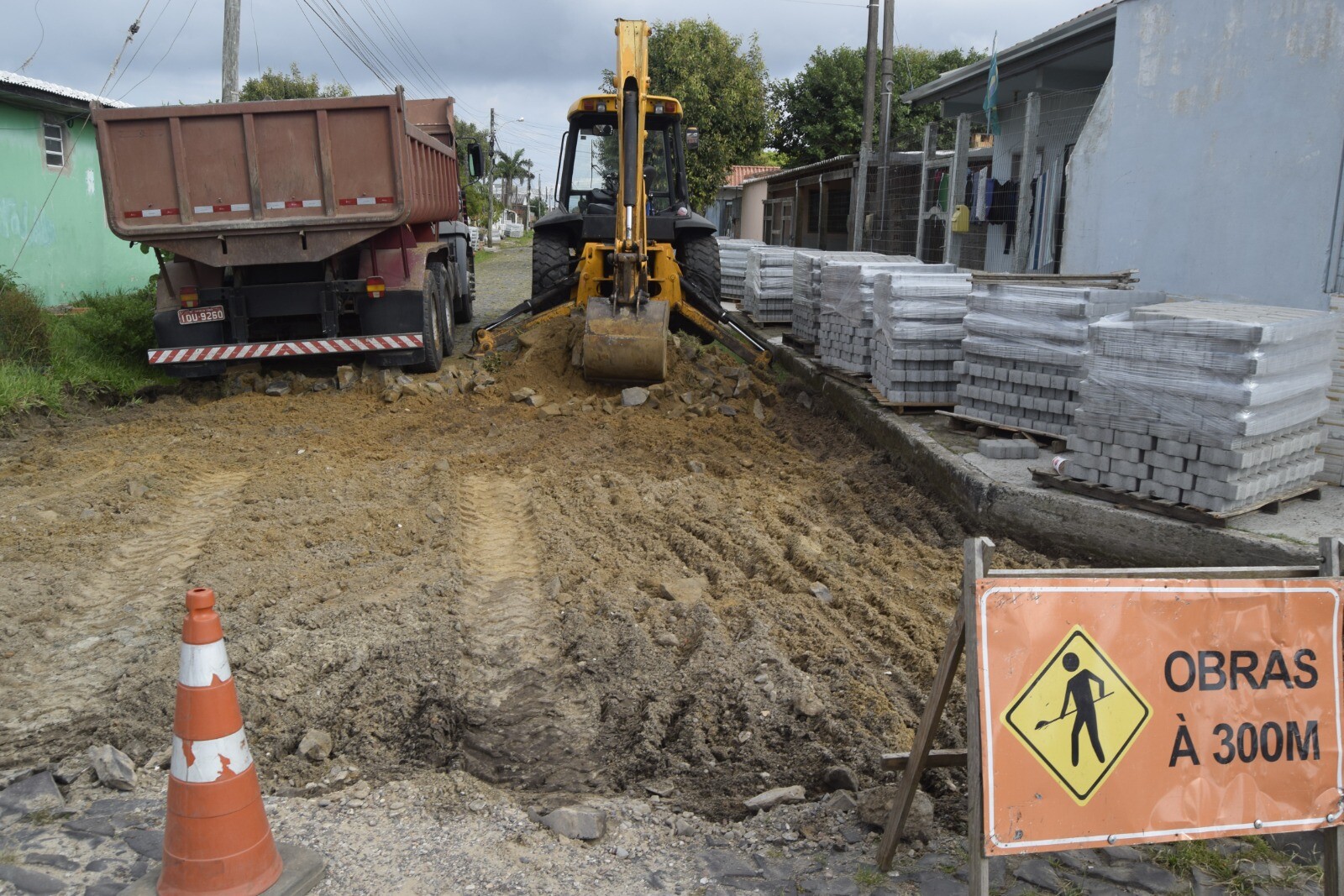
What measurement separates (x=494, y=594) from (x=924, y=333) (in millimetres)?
4362

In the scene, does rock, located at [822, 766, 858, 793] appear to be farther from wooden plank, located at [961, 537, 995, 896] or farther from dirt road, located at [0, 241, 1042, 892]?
wooden plank, located at [961, 537, 995, 896]

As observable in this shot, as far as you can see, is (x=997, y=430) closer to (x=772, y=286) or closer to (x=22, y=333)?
(x=772, y=286)

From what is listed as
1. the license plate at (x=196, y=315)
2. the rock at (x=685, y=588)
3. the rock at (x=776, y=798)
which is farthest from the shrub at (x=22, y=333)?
the rock at (x=776, y=798)

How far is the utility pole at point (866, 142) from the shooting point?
1824cm

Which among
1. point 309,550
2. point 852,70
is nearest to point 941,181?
point 309,550

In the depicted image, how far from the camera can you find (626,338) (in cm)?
964

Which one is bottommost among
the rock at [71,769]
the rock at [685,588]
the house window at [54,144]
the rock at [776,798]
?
the rock at [776,798]

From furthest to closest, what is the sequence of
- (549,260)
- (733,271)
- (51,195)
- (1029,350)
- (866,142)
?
(866,142) < (733,271) < (51,195) < (549,260) < (1029,350)

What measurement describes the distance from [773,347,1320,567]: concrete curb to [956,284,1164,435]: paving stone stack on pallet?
1.87ft

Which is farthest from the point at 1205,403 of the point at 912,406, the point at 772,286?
the point at 772,286

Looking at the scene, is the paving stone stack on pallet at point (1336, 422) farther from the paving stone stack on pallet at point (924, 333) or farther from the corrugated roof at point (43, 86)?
the corrugated roof at point (43, 86)

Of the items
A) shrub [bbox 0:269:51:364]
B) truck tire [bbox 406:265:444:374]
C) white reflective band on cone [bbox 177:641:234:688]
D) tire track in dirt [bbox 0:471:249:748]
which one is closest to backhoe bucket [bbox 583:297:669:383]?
truck tire [bbox 406:265:444:374]

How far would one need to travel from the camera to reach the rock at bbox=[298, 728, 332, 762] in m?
3.80

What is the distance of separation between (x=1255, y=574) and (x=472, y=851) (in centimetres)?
249
